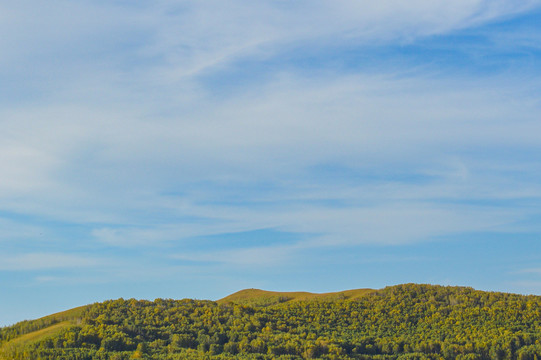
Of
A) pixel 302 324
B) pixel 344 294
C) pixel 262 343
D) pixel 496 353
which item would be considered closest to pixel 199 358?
pixel 262 343

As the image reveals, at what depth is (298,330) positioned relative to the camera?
118ft

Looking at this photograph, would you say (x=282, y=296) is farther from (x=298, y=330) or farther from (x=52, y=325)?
(x=52, y=325)

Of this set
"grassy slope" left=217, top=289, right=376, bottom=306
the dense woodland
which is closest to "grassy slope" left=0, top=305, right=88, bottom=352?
the dense woodland

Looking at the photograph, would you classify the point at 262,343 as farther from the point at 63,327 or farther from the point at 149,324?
the point at 63,327

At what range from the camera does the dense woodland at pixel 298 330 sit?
96.7 ft

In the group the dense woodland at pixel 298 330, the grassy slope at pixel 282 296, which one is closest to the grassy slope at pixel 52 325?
the dense woodland at pixel 298 330

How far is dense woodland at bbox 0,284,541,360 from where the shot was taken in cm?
2947

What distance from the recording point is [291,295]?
2183 inches

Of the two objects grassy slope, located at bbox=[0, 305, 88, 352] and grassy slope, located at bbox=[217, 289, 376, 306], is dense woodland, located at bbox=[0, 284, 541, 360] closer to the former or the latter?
grassy slope, located at bbox=[0, 305, 88, 352]

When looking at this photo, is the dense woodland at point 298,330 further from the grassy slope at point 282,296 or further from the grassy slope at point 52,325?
the grassy slope at point 282,296

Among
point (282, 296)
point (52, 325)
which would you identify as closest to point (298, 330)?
point (52, 325)

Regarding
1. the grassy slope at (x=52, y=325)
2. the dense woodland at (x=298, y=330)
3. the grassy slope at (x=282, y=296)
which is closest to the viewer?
the dense woodland at (x=298, y=330)

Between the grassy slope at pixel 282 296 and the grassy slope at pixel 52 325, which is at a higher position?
the grassy slope at pixel 282 296

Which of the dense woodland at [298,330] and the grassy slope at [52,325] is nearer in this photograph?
the dense woodland at [298,330]
